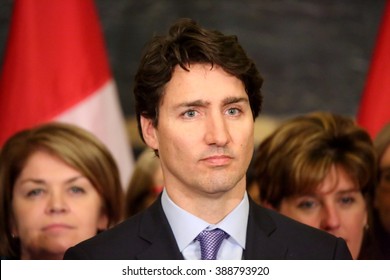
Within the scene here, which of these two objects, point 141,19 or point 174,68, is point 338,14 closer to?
point 141,19

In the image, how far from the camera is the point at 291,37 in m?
3.33

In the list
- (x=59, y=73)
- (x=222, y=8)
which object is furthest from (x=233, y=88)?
(x=222, y=8)

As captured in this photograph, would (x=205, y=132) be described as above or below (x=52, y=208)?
above

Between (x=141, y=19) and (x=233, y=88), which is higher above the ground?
(x=141, y=19)

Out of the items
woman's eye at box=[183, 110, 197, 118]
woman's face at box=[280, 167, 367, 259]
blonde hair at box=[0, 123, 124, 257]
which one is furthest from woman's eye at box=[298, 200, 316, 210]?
woman's eye at box=[183, 110, 197, 118]

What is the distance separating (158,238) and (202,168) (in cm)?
17

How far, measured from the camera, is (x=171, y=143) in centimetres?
189

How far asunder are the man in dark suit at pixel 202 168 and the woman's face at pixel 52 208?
1.86 feet

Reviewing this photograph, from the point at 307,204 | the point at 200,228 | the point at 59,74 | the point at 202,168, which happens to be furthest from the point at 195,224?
the point at 59,74

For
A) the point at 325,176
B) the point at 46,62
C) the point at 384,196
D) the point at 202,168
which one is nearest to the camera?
the point at 202,168

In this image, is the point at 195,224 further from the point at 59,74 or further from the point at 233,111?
the point at 59,74

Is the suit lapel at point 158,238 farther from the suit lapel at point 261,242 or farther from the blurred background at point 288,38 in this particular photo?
the blurred background at point 288,38

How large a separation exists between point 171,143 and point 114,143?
1219mm

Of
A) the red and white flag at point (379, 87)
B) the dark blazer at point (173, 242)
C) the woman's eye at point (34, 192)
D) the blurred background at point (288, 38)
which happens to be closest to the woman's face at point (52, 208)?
the woman's eye at point (34, 192)
